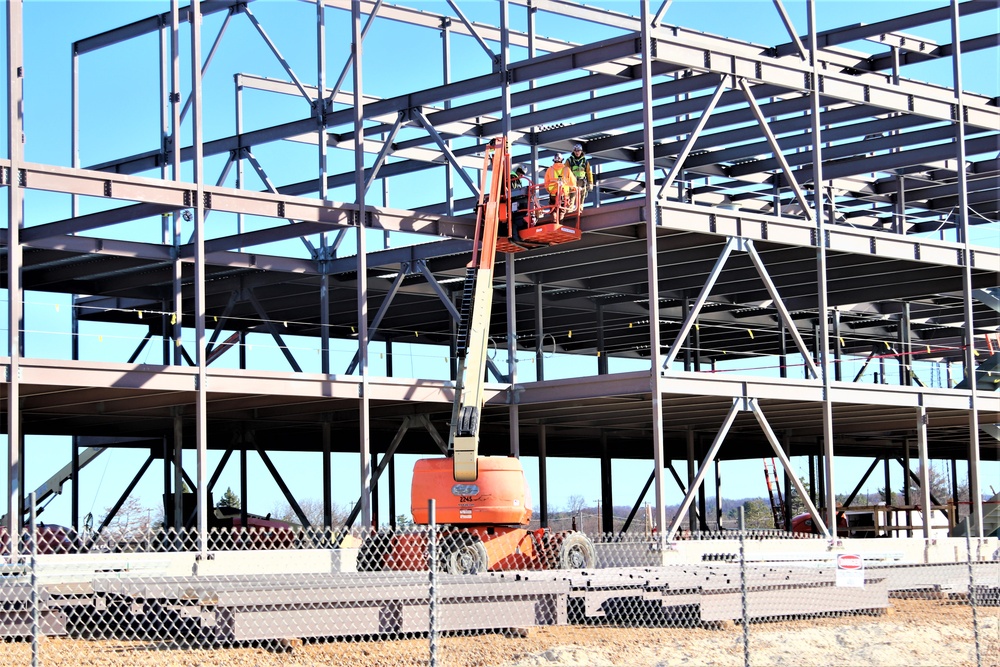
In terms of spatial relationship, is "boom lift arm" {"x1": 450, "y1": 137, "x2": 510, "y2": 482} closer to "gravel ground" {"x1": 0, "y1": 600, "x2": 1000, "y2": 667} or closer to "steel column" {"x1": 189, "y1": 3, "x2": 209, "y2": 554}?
"steel column" {"x1": 189, "y1": 3, "x2": 209, "y2": 554}

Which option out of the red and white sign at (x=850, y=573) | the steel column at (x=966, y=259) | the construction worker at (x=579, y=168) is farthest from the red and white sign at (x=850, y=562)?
the steel column at (x=966, y=259)

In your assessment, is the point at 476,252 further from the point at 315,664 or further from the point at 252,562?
the point at 315,664

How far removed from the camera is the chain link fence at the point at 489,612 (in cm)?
1681

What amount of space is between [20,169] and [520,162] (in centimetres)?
1550

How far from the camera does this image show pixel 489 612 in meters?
19.0

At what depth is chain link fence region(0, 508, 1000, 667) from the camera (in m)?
16.8

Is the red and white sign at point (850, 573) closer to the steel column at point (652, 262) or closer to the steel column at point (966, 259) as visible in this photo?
the steel column at point (652, 262)

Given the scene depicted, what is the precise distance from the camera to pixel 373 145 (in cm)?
3866

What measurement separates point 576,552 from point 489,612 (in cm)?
678

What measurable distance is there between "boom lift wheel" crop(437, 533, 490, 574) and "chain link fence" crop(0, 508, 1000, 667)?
35 millimetres

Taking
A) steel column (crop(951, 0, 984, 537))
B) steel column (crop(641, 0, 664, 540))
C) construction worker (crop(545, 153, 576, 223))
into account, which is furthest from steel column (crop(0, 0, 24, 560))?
steel column (crop(951, 0, 984, 537))

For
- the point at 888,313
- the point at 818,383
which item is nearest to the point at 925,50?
the point at 888,313

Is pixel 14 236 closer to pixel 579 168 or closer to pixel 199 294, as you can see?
pixel 199 294

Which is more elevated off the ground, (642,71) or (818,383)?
(642,71)
